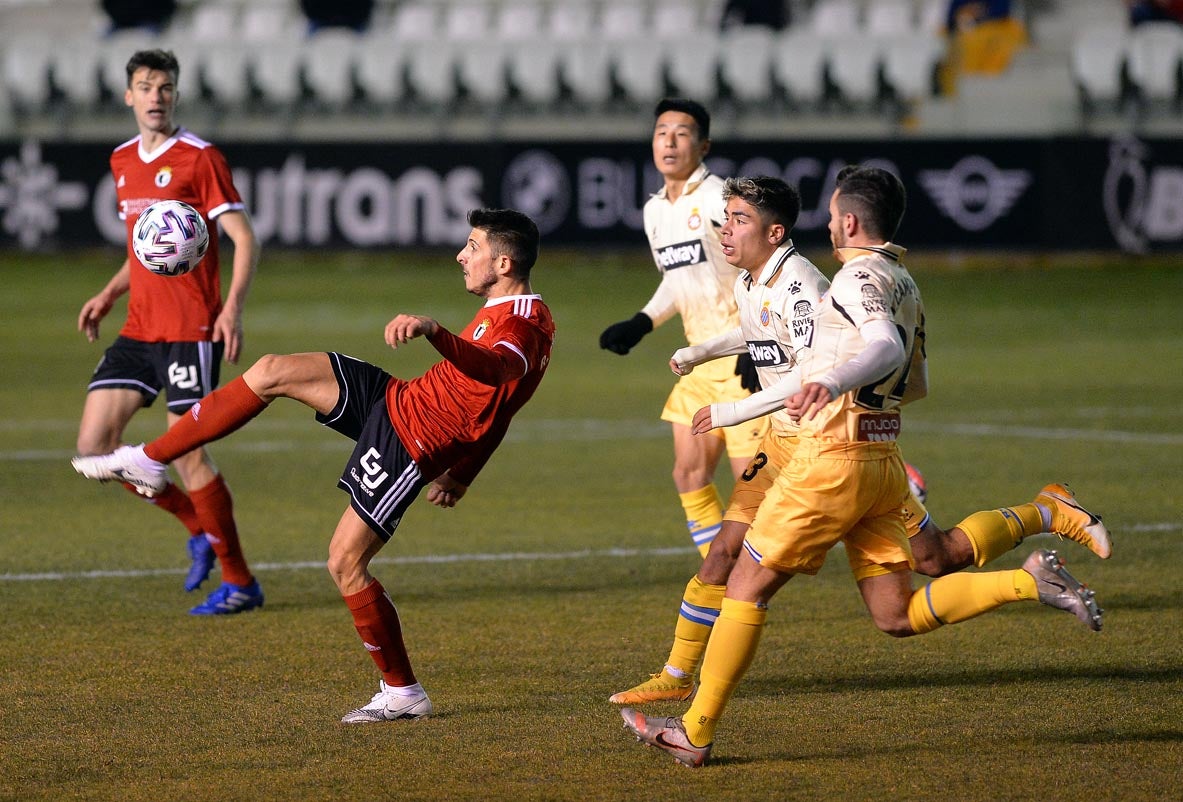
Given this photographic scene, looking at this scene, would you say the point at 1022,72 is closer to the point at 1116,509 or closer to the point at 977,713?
the point at 1116,509

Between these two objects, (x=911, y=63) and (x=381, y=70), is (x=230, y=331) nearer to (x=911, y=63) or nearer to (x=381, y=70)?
(x=911, y=63)

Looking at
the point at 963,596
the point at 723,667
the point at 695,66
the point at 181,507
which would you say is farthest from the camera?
the point at 695,66

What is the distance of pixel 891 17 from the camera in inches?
1153

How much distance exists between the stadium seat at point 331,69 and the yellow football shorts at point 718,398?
2356 centimetres

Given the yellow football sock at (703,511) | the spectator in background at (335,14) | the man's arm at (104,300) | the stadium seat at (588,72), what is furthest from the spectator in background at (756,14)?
the yellow football sock at (703,511)

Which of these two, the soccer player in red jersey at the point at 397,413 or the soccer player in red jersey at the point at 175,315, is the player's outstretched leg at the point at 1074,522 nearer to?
the soccer player in red jersey at the point at 397,413

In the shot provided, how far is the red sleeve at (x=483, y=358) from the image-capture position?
4883 millimetres

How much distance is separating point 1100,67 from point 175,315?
22.1 meters

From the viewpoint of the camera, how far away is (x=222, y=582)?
7.33 meters

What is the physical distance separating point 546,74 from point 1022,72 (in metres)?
8.10

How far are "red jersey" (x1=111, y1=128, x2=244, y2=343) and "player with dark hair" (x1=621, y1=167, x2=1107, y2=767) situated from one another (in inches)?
122

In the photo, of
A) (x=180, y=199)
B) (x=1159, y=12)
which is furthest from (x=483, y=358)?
(x=1159, y=12)

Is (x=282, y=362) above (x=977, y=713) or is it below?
above

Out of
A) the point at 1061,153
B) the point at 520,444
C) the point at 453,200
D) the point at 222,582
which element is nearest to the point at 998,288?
the point at 1061,153
